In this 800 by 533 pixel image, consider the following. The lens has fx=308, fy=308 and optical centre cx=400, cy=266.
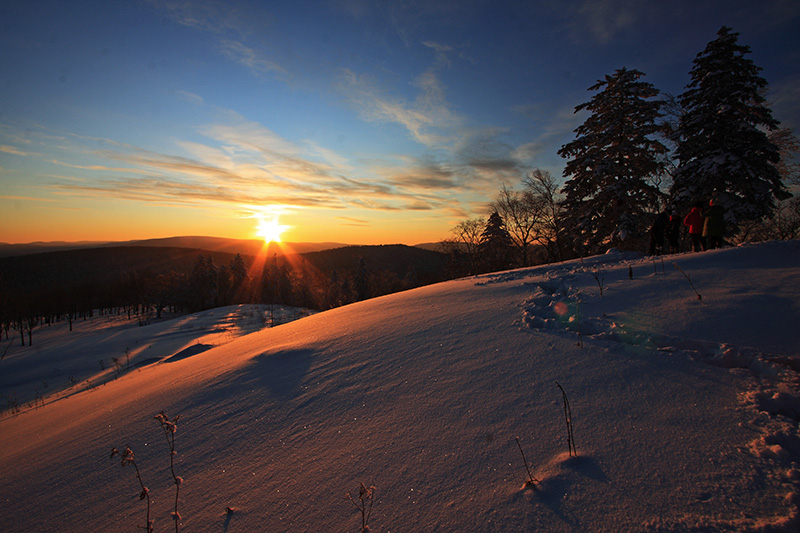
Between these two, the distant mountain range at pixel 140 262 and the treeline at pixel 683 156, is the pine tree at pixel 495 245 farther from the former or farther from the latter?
the distant mountain range at pixel 140 262

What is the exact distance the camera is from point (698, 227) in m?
8.48

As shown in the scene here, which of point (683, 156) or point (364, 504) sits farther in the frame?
point (683, 156)

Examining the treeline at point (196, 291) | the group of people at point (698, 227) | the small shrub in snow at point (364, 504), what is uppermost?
the group of people at point (698, 227)

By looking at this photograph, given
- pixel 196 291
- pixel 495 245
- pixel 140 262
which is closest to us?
pixel 495 245

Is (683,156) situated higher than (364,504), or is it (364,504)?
(683,156)

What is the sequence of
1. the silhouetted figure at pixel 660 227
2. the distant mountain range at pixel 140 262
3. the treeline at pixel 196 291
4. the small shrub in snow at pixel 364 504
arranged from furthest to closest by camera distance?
the distant mountain range at pixel 140 262
the treeline at pixel 196 291
the silhouetted figure at pixel 660 227
the small shrub in snow at pixel 364 504

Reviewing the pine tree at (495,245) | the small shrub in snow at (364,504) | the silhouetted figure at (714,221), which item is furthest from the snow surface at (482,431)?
the pine tree at (495,245)

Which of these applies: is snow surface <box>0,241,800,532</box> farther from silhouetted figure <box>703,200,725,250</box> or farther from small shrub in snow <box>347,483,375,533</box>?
silhouetted figure <box>703,200,725,250</box>

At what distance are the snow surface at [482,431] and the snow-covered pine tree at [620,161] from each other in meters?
13.2

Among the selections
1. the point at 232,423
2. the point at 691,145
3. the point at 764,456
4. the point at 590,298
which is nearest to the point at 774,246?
the point at 590,298

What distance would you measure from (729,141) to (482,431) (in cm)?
1970

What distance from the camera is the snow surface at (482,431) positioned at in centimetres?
151

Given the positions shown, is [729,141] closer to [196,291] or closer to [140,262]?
[196,291]

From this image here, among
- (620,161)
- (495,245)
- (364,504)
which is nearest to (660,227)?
(620,161)
